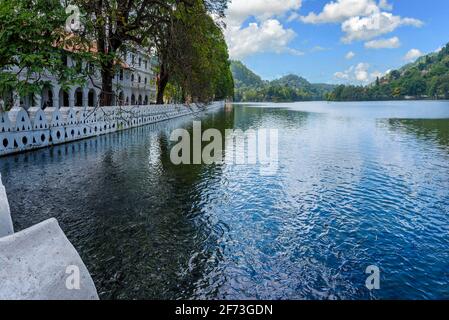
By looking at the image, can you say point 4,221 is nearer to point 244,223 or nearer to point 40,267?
point 40,267

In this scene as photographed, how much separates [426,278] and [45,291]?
5.82 m

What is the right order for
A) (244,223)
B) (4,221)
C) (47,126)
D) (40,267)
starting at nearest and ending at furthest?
(40,267) < (4,221) < (244,223) < (47,126)

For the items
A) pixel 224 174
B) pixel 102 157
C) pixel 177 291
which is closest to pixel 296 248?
pixel 177 291

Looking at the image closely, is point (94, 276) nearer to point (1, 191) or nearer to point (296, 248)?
point (1, 191)

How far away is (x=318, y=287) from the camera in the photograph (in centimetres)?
553

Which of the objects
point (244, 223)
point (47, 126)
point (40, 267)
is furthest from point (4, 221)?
point (47, 126)

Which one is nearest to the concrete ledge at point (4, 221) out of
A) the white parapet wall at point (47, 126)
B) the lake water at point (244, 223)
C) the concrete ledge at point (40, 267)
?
the concrete ledge at point (40, 267)

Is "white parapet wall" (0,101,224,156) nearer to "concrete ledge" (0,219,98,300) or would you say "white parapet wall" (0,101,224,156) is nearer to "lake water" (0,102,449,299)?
"lake water" (0,102,449,299)

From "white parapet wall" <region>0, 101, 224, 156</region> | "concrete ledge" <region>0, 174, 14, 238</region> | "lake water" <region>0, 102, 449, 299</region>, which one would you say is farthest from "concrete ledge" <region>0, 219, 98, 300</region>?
"white parapet wall" <region>0, 101, 224, 156</region>

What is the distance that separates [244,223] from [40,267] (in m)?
5.42

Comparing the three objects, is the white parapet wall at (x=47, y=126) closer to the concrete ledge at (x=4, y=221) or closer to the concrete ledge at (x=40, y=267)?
the concrete ledge at (x=4, y=221)

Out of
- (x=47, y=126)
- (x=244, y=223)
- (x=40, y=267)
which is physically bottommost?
(x=244, y=223)

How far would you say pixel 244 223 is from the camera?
8281 millimetres

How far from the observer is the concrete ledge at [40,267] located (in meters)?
3.14
